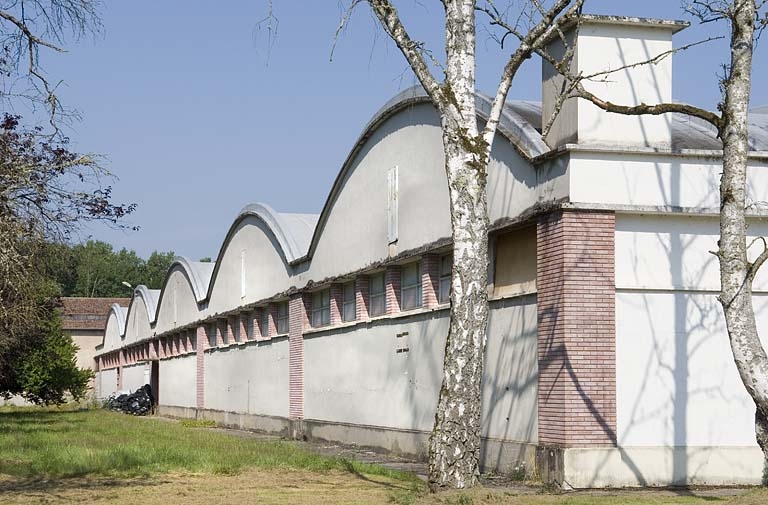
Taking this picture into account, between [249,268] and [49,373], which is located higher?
[249,268]

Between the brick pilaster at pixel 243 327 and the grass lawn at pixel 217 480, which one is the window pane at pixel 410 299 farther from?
the brick pilaster at pixel 243 327

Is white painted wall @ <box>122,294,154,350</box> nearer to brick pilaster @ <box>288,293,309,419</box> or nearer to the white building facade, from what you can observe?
brick pilaster @ <box>288,293,309,419</box>

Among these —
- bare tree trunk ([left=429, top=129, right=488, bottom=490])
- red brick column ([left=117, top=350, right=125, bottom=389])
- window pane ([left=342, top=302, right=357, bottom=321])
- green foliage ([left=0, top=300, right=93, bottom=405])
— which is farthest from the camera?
red brick column ([left=117, top=350, right=125, bottom=389])

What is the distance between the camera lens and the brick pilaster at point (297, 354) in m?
29.3

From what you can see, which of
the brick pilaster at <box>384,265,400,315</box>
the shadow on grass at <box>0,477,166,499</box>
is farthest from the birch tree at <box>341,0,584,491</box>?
the brick pilaster at <box>384,265,400,315</box>

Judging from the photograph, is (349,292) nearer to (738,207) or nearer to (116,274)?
(738,207)

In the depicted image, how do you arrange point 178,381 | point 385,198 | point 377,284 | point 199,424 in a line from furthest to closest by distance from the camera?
point 178,381 < point 199,424 < point 377,284 < point 385,198

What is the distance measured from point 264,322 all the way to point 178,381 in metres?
15.5

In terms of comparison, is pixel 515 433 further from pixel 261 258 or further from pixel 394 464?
pixel 261 258

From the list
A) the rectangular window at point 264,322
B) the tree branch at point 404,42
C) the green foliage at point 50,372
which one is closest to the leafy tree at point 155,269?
the green foliage at point 50,372

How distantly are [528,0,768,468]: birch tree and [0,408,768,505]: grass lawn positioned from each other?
1263 millimetres

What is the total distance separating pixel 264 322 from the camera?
113 feet

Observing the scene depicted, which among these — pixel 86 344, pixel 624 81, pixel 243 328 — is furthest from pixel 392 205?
pixel 86 344

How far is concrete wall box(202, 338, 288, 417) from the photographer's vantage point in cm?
3170
